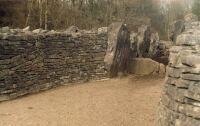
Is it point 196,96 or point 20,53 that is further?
point 20,53

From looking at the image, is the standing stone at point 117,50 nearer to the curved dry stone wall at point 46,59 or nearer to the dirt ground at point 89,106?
the curved dry stone wall at point 46,59

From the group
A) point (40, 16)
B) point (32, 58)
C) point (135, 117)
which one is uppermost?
point (40, 16)

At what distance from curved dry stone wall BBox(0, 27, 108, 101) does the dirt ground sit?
37 centimetres

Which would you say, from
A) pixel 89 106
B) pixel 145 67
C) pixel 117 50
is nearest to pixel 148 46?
pixel 145 67

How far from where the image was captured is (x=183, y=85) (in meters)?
6.41

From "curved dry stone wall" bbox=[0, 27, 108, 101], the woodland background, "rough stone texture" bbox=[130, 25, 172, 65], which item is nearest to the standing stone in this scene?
"curved dry stone wall" bbox=[0, 27, 108, 101]

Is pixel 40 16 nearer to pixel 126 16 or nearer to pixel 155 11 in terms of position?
pixel 126 16

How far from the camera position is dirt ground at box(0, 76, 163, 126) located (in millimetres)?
10562

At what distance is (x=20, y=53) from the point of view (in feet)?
43.9

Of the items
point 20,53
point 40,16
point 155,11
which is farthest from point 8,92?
point 155,11

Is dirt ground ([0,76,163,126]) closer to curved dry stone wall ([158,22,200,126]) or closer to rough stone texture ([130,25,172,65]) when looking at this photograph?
rough stone texture ([130,25,172,65])

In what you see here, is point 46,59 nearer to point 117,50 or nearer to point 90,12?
point 117,50

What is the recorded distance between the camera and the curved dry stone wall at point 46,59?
1294 cm

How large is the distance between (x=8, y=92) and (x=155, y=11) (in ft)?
61.6
